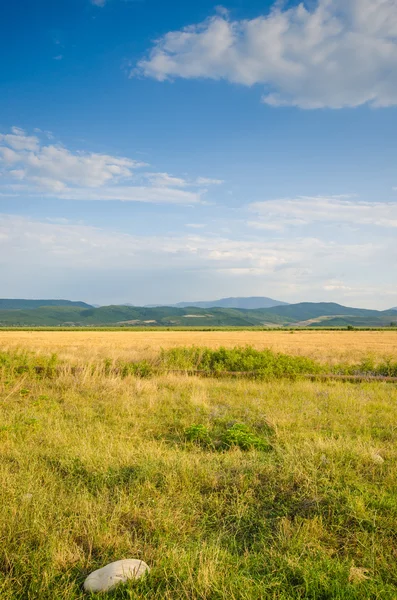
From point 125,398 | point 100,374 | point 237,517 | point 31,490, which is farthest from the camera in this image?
point 100,374

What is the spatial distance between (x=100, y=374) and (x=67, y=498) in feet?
32.0

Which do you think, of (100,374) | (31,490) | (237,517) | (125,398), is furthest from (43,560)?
(100,374)

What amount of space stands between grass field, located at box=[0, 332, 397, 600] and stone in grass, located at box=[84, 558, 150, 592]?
82mm

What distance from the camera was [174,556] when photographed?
369 centimetres

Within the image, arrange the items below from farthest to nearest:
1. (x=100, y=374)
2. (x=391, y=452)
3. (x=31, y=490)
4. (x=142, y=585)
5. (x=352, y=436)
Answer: (x=100, y=374)
(x=352, y=436)
(x=391, y=452)
(x=31, y=490)
(x=142, y=585)

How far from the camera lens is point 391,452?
21.1ft

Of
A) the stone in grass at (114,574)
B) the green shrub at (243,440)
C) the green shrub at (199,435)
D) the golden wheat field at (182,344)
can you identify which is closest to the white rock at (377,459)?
the green shrub at (243,440)

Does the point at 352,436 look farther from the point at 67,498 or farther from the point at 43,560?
the point at 43,560

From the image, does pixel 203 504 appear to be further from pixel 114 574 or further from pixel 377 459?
pixel 377 459

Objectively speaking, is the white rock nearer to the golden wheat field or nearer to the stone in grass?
the stone in grass

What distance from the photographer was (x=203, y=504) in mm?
4945

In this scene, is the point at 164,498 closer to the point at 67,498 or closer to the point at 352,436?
the point at 67,498

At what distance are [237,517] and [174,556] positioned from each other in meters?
1.23

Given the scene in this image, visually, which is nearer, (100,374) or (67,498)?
(67,498)
